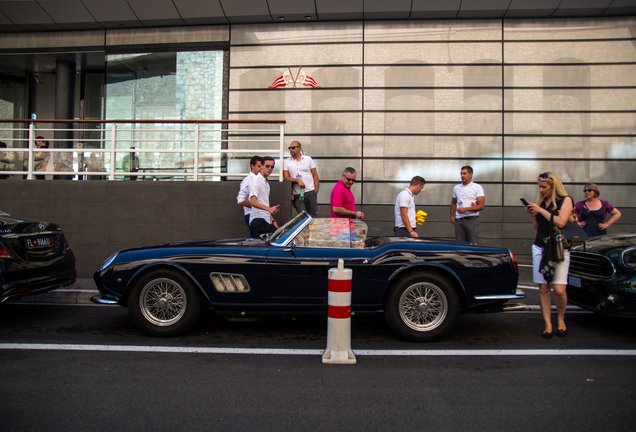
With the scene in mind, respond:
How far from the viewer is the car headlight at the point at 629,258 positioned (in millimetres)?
4941

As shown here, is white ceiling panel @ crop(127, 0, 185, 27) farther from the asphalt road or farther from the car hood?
the car hood

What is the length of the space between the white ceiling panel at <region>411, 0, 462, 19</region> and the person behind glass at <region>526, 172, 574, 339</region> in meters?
7.23

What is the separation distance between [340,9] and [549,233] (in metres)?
8.19

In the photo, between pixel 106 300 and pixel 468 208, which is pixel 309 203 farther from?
pixel 106 300

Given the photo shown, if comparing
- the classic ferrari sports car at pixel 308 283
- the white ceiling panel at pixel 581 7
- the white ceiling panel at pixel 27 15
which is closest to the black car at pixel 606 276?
the classic ferrari sports car at pixel 308 283

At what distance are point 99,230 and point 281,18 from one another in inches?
262

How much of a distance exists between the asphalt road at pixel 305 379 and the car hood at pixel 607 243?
2.99ft

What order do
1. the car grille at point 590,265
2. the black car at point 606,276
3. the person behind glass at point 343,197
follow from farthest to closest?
1. the person behind glass at point 343,197
2. the car grille at point 590,265
3. the black car at point 606,276

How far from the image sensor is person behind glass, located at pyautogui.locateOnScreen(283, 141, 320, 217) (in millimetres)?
8281

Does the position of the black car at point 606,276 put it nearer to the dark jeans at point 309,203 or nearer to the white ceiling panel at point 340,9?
the dark jeans at point 309,203

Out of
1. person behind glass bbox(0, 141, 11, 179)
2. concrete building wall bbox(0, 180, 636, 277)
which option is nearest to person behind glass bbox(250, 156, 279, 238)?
concrete building wall bbox(0, 180, 636, 277)

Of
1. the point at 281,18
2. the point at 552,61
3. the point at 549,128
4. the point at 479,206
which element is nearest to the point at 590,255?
the point at 479,206

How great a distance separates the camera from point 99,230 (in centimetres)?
870

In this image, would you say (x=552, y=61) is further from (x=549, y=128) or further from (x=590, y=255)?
(x=590, y=255)
